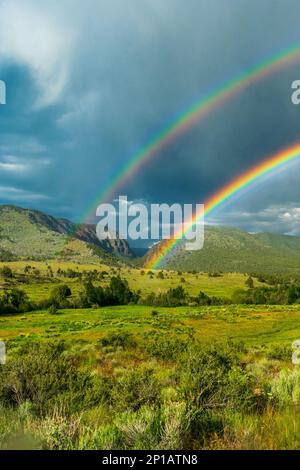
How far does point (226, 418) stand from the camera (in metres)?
7.44

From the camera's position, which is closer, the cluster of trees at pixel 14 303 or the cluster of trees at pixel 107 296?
the cluster of trees at pixel 14 303

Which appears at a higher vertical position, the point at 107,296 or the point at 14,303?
the point at 107,296

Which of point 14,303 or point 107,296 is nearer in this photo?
point 14,303

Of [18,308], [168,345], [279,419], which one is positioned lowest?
[18,308]

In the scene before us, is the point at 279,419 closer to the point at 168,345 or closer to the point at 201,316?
the point at 168,345

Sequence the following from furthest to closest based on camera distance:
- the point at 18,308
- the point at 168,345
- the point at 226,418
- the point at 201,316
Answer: the point at 18,308, the point at 201,316, the point at 168,345, the point at 226,418

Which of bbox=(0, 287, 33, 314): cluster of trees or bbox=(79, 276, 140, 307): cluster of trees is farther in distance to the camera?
bbox=(79, 276, 140, 307): cluster of trees

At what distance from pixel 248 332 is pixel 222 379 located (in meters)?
46.7
